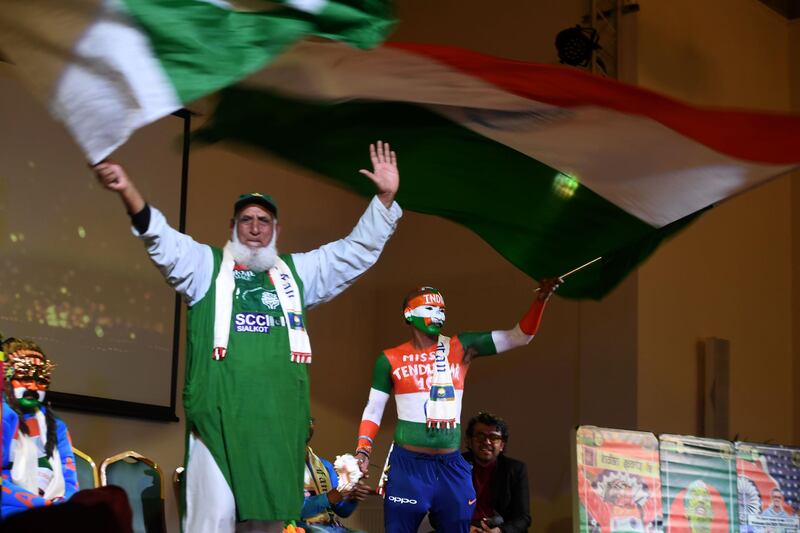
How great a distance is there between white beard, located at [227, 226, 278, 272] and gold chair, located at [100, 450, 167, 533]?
257cm

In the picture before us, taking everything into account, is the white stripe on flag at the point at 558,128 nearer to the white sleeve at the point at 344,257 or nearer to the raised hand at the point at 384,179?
the raised hand at the point at 384,179

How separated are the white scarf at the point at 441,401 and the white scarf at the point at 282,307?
1.68 meters

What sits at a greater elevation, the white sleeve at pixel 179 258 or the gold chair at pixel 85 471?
the white sleeve at pixel 179 258

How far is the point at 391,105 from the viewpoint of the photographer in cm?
475

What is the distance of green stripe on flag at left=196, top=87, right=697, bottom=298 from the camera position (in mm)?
4531

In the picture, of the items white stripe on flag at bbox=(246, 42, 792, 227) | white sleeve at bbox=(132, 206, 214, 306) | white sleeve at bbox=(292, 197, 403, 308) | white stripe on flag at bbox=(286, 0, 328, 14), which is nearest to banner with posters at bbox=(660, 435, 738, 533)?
white stripe on flag at bbox=(246, 42, 792, 227)

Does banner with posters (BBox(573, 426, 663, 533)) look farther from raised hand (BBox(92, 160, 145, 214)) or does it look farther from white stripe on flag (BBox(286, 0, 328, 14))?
raised hand (BBox(92, 160, 145, 214))

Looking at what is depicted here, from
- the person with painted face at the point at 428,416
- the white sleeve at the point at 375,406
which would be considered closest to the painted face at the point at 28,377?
the person with painted face at the point at 428,416

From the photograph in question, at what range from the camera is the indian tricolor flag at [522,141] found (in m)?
4.48

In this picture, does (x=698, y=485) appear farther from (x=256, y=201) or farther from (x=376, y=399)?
(x=256, y=201)

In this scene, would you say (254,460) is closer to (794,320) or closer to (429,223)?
(429,223)

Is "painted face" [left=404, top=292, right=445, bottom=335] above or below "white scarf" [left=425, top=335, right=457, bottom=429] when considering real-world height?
above

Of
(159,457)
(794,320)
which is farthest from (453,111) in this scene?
(794,320)

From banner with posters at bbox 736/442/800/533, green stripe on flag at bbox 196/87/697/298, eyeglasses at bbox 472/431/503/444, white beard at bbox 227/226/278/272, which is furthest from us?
eyeglasses at bbox 472/431/503/444
